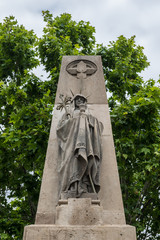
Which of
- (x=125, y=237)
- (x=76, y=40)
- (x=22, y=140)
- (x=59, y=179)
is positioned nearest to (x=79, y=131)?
(x=59, y=179)

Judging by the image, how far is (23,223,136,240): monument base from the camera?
4.46 meters

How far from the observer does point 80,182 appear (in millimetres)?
5215

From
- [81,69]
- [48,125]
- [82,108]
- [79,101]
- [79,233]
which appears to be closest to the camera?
[79,233]

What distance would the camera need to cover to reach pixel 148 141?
363 inches

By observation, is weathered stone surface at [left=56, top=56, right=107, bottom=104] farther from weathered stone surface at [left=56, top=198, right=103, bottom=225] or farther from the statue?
weathered stone surface at [left=56, top=198, right=103, bottom=225]

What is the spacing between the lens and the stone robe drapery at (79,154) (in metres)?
5.24

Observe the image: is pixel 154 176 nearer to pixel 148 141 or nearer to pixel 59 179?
pixel 148 141

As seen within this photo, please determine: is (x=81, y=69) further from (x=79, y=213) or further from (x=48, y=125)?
(x=79, y=213)

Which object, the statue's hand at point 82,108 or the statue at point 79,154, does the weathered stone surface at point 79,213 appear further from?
the statue's hand at point 82,108

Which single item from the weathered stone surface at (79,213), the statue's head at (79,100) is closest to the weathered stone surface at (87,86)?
the statue's head at (79,100)

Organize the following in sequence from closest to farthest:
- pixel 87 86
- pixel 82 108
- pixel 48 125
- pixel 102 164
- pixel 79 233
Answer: pixel 79 233 → pixel 82 108 → pixel 102 164 → pixel 87 86 → pixel 48 125

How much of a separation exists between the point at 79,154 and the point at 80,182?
0.52 m

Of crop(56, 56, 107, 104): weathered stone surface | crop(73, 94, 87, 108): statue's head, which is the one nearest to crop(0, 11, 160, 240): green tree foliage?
crop(56, 56, 107, 104): weathered stone surface

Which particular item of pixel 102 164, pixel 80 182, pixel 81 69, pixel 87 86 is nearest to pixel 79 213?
pixel 80 182
